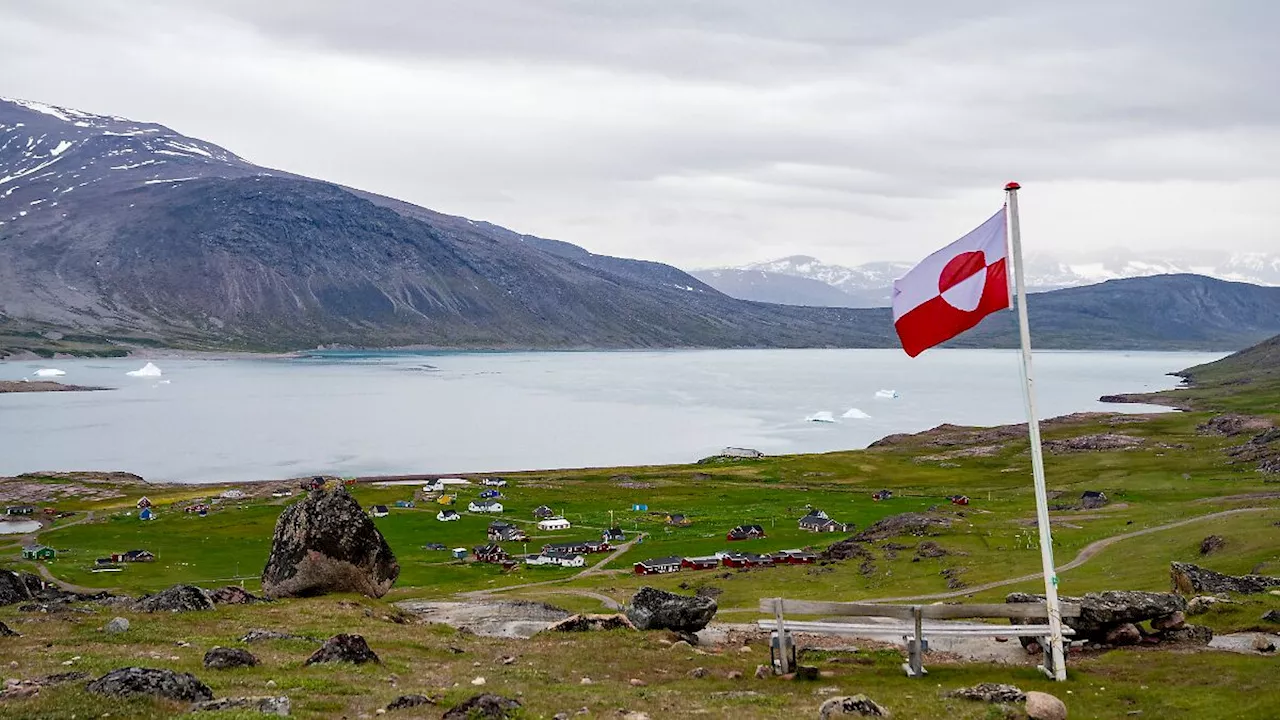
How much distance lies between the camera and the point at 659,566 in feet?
260

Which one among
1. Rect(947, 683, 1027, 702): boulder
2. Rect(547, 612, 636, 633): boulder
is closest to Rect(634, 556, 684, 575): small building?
Rect(547, 612, 636, 633): boulder

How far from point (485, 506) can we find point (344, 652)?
9676 centimetres

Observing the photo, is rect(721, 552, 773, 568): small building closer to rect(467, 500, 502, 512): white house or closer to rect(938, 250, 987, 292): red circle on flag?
rect(467, 500, 502, 512): white house

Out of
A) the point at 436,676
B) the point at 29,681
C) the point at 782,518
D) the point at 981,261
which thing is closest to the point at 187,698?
the point at 29,681

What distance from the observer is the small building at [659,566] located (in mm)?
78625

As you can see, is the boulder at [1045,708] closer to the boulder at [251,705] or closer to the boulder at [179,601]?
the boulder at [251,705]

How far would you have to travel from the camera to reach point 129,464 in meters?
164

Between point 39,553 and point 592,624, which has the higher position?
point 592,624

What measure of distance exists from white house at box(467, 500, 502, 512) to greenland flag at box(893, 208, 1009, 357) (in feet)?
327

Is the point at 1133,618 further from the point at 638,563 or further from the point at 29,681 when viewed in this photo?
the point at 638,563

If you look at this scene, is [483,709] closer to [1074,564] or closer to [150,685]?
[150,685]

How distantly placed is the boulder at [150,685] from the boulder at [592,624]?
13.3 m

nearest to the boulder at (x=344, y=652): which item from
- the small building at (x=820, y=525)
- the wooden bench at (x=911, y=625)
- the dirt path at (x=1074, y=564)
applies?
the wooden bench at (x=911, y=625)

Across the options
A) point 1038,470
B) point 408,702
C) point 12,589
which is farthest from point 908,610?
point 12,589
